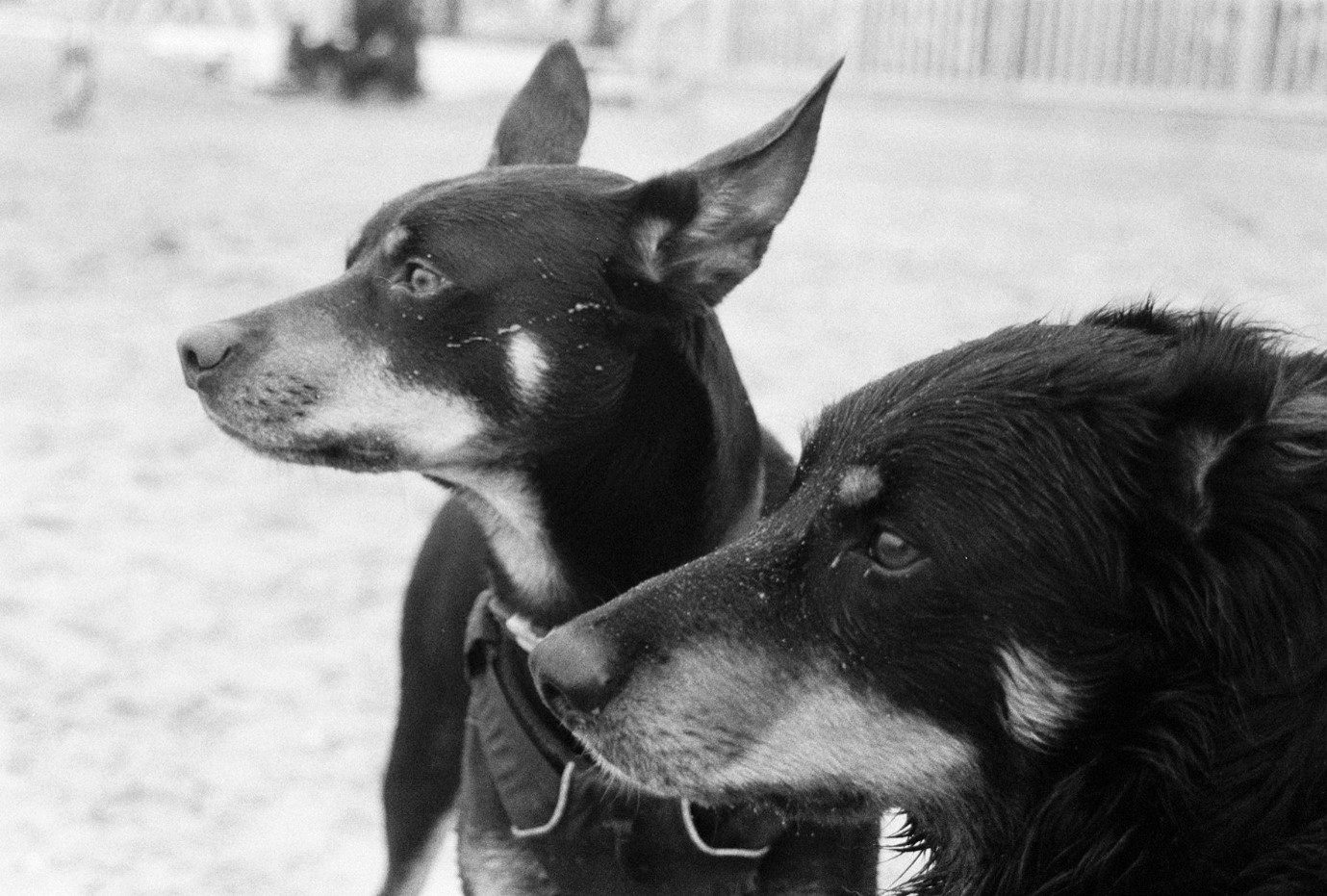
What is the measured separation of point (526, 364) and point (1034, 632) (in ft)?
4.24

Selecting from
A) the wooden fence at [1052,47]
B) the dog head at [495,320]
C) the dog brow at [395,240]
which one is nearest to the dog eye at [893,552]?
the dog head at [495,320]

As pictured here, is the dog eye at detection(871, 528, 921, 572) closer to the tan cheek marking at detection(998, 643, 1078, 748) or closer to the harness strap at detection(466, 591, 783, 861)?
the tan cheek marking at detection(998, 643, 1078, 748)

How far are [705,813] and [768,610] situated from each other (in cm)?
79

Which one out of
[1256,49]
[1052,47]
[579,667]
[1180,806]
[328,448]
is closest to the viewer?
[1180,806]

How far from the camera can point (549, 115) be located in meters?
3.58

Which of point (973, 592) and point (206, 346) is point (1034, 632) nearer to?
point (973, 592)

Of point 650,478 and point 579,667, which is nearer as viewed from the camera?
point 579,667

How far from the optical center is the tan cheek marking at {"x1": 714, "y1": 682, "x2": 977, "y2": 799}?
208 cm

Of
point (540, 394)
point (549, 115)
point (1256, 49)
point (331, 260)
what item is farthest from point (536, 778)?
point (1256, 49)

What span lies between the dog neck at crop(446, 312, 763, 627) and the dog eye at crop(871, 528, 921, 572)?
2.86 ft

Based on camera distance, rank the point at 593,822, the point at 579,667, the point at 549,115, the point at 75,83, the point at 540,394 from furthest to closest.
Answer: the point at 75,83, the point at 549,115, the point at 540,394, the point at 593,822, the point at 579,667

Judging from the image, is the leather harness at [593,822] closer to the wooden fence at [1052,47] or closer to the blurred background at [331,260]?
the blurred background at [331,260]

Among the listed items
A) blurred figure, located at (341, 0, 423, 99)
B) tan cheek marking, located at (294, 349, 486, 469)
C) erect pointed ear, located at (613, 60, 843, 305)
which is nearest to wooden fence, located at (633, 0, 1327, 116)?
blurred figure, located at (341, 0, 423, 99)

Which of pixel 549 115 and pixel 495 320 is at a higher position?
pixel 549 115
